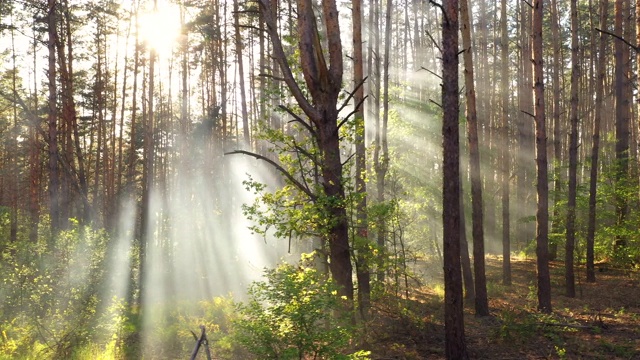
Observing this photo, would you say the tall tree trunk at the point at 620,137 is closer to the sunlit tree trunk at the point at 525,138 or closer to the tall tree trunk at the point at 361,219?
the sunlit tree trunk at the point at 525,138

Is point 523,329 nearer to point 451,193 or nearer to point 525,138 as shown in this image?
point 451,193

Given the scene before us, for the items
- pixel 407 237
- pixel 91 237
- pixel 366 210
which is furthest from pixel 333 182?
pixel 407 237

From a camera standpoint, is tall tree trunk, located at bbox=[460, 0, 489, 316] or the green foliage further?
tall tree trunk, located at bbox=[460, 0, 489, 316]

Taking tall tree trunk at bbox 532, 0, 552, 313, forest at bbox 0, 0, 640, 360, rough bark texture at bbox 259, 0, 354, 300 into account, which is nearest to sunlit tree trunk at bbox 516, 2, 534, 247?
forest at bbox 0, 0, 640, 360

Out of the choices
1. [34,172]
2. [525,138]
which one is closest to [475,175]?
[525,138]

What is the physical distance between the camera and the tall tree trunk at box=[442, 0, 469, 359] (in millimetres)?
8242

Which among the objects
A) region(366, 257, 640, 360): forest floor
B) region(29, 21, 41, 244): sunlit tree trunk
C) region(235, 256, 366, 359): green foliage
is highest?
region(29, 21, 41, 244): sunlit tree trunk

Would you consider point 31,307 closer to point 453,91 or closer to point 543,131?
point 453,91

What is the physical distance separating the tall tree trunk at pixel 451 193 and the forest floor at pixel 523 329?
4.95ft

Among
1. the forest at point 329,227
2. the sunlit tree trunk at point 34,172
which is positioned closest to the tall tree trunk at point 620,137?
the forest at point 329,227

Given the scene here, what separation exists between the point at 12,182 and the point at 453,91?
35.0m

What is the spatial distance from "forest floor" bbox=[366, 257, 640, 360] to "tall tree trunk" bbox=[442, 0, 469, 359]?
1508mm

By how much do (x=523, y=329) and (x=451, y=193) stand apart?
4308mm

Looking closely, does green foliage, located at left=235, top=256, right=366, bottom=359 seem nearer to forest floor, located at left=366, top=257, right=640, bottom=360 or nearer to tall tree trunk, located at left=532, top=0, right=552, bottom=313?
forest floor, located at left=366, top=257, right=640, bottom=360
